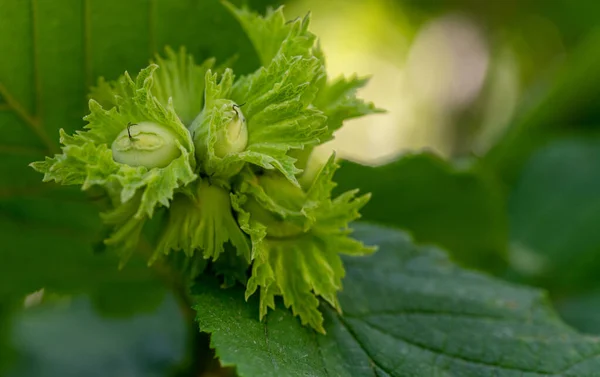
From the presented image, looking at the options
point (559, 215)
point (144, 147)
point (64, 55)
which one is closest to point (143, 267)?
point (64, 55)

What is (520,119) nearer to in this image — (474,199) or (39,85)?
(474,199)

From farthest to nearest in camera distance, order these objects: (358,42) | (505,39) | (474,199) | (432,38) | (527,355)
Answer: (358,42)
(432,38)
(505,39)
(474,199)
(527,355)

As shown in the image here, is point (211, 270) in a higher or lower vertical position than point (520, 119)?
lower

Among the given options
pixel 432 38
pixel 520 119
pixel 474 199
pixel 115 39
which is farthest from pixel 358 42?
pixel 115 39

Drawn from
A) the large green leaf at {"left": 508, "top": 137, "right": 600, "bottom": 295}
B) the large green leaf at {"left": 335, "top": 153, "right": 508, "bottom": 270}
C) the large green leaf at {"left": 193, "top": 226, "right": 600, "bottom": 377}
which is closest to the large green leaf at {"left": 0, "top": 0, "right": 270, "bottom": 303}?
the large green leaf at {"left": 193, "top": 226, "right": 600, "bottom": 377}

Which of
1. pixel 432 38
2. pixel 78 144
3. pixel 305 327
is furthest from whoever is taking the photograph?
pixel 432 38

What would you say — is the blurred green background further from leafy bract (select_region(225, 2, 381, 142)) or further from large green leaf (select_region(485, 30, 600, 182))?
leafy bract (select_region(225, 2, 381, 142))

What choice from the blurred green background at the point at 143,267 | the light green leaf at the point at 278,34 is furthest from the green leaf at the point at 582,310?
the light green leaf at the point at 278,34

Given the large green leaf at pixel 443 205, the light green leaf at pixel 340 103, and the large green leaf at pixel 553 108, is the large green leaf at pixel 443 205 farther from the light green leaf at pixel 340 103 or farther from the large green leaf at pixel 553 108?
the light green leaf at pixel 340 103
